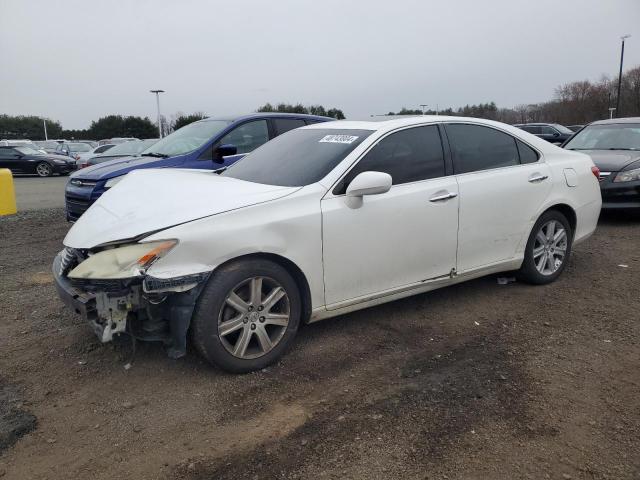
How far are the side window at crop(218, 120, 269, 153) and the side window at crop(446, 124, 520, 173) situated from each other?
139 inches

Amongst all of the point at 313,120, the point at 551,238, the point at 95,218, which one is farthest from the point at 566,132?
the point at 95,218

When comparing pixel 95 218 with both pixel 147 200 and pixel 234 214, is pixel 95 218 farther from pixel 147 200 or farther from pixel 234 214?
pixel 234 214

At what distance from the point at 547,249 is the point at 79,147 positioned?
1124 inches

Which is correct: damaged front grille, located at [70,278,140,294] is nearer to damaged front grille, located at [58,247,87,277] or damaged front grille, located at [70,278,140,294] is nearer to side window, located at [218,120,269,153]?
damaged front grille, located at [58,247,87,277]

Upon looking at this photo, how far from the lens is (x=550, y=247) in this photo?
5.07 meters

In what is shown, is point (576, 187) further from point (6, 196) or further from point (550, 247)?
point (6, 196)

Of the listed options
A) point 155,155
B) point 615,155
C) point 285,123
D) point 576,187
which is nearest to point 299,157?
point 576,187

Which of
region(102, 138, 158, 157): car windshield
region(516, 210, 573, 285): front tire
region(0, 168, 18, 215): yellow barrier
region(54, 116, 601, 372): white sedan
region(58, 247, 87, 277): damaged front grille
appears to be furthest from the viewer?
region(102, 138, 158, 157): car windshield

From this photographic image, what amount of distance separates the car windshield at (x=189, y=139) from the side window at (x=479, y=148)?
386cm

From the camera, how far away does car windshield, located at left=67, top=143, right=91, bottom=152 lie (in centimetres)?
2831

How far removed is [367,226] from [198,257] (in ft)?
4.02

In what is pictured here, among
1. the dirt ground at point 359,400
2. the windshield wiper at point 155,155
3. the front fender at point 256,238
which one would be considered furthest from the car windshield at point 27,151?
the front fender at point 256,238

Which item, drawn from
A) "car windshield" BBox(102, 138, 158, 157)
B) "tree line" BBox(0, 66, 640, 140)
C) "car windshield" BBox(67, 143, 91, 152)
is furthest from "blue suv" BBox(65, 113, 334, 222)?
"tree line" BBox(0, 66, 640, 140)

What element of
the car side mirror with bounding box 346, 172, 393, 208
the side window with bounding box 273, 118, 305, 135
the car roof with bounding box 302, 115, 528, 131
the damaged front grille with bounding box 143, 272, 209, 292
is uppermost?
the side window with bounding box 273, 118, 305, 135
